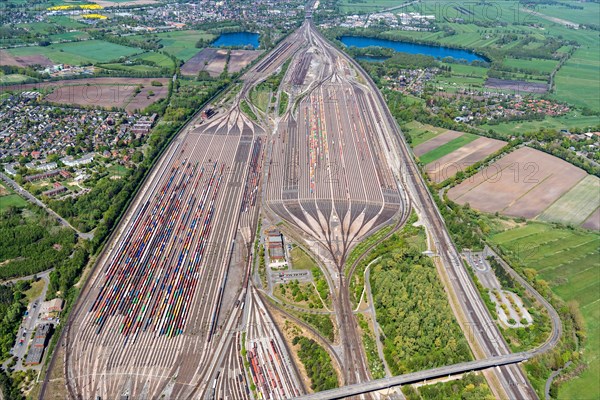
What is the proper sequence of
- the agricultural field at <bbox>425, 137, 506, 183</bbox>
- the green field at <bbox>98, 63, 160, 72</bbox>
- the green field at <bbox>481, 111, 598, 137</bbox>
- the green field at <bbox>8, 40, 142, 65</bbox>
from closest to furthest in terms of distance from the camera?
1. the agricultural field at <bbox>425, 137, 506, 183</bbox>
2. the green field at <bbox>481, 111, 598, 137</bbox>
3. the green field at <bbox>98, 63, 160, 72</bbox>
4. the green field at <bbox>8, 40, 142, 65</bbox>

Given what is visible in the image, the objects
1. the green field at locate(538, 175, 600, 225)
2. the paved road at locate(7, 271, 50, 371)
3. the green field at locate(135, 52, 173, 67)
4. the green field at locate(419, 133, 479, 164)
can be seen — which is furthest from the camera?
the green field at locate(135, 52, 173, 67)

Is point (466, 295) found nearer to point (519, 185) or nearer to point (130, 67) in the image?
point (519, 185)

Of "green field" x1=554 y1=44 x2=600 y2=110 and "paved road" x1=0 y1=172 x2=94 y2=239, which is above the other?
"green field" x1=554 y1=44 x2=600 y2=110

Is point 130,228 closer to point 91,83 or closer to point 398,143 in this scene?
point 398,143

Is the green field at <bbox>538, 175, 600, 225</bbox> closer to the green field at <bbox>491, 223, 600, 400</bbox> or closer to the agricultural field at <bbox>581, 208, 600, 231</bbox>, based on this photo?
the agricultural field at <bbox>581, 208, 600, 231</bbox>

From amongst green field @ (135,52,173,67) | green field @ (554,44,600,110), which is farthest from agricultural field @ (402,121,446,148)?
green field @ (135,52,173,67)

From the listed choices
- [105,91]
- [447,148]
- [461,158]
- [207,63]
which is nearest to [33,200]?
[105,91]

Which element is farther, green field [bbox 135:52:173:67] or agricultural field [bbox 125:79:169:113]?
green field [bbox 135:52:173:67]
